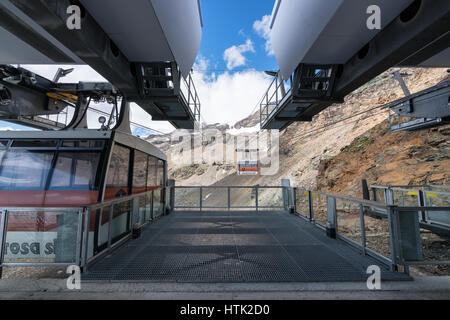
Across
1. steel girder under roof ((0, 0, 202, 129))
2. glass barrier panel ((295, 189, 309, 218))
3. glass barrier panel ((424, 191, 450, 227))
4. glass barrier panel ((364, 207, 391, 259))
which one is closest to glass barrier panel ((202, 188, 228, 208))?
glass barrier panel ((295, 189, 309, 218))

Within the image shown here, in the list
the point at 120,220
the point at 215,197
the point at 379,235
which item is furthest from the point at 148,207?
the point at 215,197

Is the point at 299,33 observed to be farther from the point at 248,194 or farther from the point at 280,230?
the point at 248,194

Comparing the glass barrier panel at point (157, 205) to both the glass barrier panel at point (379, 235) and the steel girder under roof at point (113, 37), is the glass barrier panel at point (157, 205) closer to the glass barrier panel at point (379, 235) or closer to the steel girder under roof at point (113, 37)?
the steel girder under roof at point (113, 37)

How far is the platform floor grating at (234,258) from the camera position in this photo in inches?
111

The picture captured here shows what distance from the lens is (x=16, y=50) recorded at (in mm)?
4309

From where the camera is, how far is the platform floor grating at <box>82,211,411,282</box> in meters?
2.83

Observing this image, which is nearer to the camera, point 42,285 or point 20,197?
point 42,285

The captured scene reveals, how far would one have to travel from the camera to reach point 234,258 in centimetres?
346

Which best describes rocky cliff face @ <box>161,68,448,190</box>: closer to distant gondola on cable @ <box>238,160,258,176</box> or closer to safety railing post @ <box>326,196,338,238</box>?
distant gondola on cable @ <box>238,160,258,176</box>

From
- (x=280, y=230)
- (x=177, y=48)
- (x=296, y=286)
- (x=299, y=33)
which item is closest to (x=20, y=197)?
(x=177, y=48)

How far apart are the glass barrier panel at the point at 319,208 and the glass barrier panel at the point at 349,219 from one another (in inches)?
28.4
